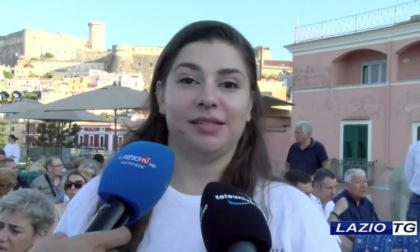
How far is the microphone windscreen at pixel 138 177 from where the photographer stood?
1402 mm

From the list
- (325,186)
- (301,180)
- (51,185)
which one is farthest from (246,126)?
(51,185)

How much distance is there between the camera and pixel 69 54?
376 feet

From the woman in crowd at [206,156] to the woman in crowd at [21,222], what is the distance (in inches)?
75.0

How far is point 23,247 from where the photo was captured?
3.47m

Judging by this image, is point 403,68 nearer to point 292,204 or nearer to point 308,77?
point 308,77

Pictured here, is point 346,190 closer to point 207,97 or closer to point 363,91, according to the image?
point 207,97

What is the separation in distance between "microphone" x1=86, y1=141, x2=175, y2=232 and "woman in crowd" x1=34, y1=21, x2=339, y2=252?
0.11 meters

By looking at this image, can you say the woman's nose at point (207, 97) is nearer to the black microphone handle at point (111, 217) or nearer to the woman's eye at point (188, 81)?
the woman's eye at point (188, 81)

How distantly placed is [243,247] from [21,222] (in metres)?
2.52

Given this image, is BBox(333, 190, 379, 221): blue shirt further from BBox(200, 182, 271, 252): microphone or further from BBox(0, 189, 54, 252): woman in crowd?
BBox(200, 182, 271, 252): microphone

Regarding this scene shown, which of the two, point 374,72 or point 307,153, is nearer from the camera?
point 307,153

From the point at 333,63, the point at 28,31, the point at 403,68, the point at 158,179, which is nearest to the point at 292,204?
the point at 158,179

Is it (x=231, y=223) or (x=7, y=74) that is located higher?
(x=7, y=74)

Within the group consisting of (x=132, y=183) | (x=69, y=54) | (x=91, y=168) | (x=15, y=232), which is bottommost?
(x=15, y=232)
